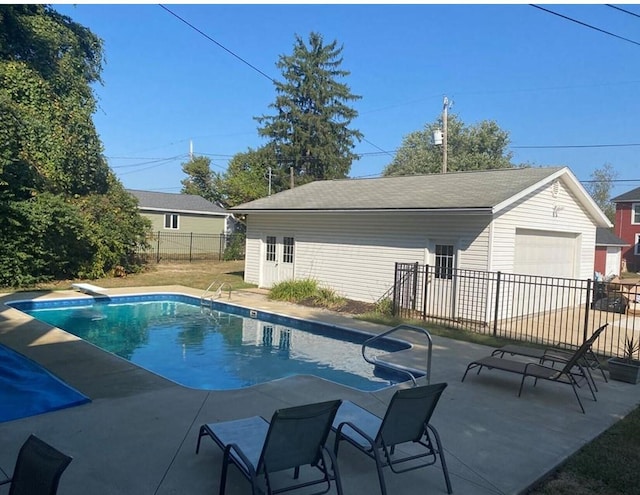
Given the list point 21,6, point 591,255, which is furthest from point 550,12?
point 21,6

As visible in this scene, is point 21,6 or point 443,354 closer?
point 443,354

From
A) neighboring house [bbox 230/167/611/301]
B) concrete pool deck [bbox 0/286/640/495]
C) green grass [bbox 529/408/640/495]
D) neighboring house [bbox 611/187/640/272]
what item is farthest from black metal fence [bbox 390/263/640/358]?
neighboring house [bbox 611/187/640/272]

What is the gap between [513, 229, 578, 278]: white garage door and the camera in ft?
45.9

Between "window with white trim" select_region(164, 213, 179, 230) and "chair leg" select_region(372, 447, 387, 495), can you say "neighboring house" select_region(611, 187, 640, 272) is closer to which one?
"window with white trim" select_region(164, 213, 179, 230)

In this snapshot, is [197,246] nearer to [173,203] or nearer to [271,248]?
[173,203]

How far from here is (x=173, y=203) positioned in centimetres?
3488

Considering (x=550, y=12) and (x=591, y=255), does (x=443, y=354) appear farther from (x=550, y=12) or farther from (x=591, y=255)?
(x=591, y=255)

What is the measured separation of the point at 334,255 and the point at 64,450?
12.0m

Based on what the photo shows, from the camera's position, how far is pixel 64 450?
4.49 meters

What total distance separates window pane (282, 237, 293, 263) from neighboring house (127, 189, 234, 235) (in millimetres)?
16641

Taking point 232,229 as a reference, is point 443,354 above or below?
below

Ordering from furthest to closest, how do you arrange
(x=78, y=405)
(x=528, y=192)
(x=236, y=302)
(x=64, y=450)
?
(x=236, y=302) → (x=528, y=192) → (x=78, y=405) → (x=64, y=450)

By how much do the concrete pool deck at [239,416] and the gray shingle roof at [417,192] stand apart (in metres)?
5.74

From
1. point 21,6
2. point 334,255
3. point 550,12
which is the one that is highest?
point 21,6
